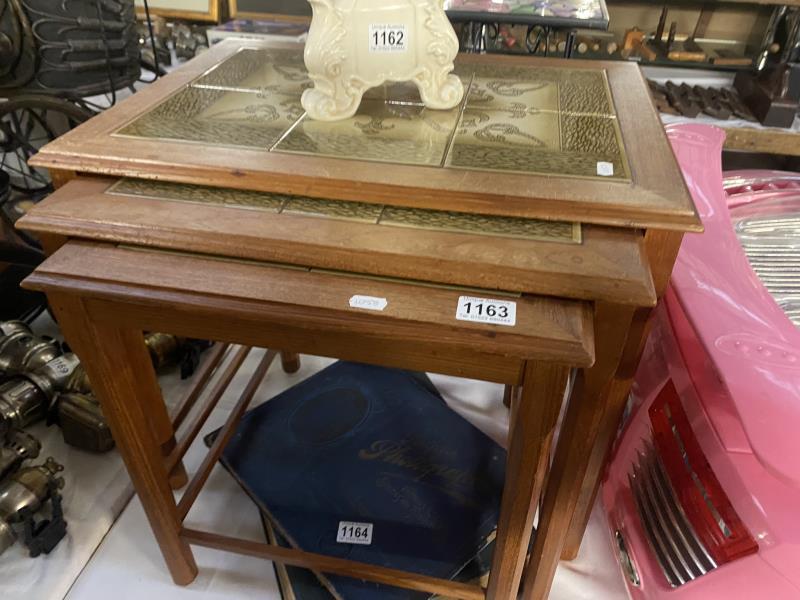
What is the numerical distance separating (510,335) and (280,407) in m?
0.81


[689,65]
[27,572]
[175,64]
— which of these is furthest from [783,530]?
[175,64]

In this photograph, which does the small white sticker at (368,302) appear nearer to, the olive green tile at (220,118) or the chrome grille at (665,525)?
the olive green tile at (220,118)

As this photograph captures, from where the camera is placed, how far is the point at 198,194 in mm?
706

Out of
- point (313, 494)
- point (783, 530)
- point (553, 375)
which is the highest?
point (553, 375)

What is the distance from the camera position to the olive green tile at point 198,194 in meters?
0.69

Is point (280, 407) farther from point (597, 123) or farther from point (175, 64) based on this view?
point (175, 64)

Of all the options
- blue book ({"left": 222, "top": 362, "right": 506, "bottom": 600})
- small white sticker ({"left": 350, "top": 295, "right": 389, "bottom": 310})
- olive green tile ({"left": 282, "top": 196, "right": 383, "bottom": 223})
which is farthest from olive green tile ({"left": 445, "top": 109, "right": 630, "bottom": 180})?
blue book ({"left": 222, "top": 362, "right": 506, "bottom": 600})

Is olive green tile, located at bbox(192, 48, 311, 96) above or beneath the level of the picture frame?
above

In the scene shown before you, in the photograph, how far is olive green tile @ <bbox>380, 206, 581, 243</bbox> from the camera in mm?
637

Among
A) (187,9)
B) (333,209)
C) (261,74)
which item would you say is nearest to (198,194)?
(333,209)

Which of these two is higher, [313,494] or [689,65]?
[689,65]

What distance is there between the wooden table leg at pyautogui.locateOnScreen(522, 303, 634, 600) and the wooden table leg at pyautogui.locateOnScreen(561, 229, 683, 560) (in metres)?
0.04

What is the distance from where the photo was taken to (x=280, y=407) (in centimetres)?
127

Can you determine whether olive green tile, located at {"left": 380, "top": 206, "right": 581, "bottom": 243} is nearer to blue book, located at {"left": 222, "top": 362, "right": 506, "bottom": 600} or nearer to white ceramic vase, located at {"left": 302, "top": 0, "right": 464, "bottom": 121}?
white ceramic vase, located at {"left": 302, "top": 0, "right": 464, "bottom": 121}
